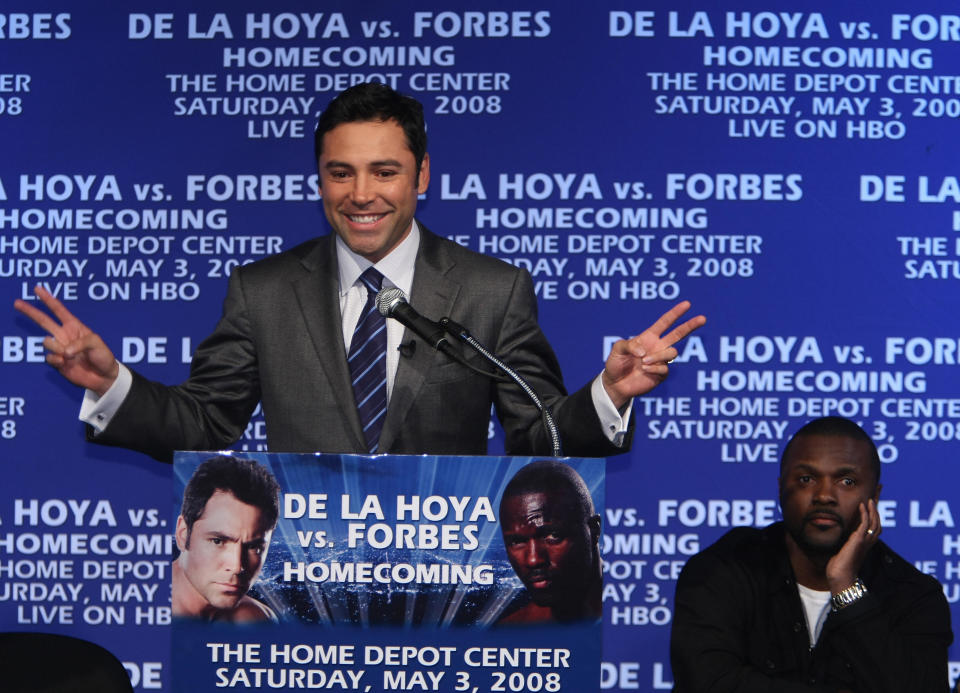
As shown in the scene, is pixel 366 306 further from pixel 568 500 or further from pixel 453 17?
pixel 453 17

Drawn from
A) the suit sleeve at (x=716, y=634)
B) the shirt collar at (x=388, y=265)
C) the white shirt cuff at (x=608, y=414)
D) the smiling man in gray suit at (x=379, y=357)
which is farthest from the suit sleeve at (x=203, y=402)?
the suit sleeve at (x=716, y=634)

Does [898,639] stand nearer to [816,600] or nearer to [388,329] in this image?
[816,600]

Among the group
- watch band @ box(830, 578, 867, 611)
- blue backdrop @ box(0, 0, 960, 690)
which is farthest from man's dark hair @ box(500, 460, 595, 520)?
blue backdrop @ box(0, 0, 960, 690)

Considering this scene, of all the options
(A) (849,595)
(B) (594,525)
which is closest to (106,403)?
(B) (594,525)

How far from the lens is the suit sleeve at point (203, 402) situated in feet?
6.34

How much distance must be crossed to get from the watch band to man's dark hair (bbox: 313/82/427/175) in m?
1.42

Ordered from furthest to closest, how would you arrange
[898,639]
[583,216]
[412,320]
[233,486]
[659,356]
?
[583,216]
[898,639]
[659,356]
[412,320]
[233,486]

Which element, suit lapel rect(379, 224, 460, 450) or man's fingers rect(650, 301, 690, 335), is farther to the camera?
suit lapel rect(379, 224, 460, 450)

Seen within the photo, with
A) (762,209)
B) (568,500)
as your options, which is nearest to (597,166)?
(762,209)

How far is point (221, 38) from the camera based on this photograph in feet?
12.3

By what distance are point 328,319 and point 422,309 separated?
0.19 m

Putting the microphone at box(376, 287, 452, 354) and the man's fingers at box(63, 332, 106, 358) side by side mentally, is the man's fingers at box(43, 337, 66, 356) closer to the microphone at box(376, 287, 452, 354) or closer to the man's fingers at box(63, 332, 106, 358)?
the man's fingers at box(63, 332, 106, 358)

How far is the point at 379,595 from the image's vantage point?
1528mm

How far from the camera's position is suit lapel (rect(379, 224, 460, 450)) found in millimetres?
2047
